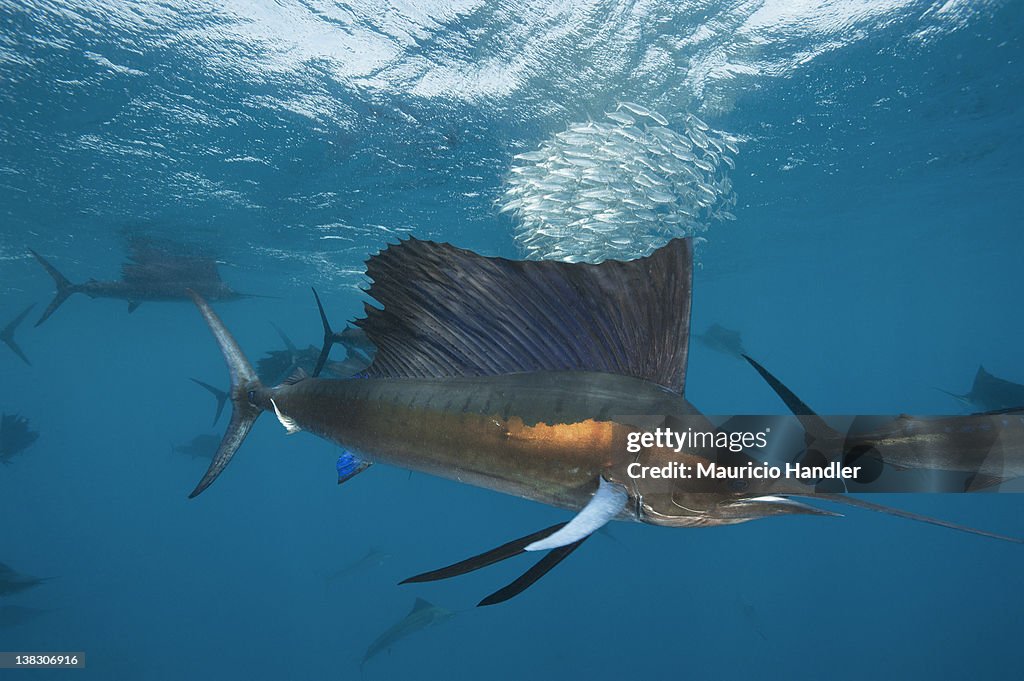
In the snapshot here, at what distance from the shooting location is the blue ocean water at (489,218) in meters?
6.62

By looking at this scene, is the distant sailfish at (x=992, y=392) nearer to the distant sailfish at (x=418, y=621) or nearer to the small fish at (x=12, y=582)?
the distant sailfish at (x=418, y=621)

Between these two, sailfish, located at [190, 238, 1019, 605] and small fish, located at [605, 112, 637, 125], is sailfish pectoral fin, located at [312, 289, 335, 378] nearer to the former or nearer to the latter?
sailfish, located at [190, 238, 1019, 605]

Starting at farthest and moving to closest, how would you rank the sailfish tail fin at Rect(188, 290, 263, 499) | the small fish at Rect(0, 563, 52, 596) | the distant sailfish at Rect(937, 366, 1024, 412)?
1. the small fish at Rect(0, 563, 52, 596)
2. the distant sailfish at Rect(937, 366, 1024, 412)
3. the sailfish tail fin at Rect(188, 290, 263, 499)

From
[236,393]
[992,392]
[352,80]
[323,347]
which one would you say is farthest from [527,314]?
[992,392]

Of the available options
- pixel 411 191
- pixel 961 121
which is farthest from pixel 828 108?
pixel 411 191

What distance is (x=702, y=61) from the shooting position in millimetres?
7145

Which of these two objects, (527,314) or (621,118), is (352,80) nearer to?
(621,118)

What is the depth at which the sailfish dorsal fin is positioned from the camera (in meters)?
1.08

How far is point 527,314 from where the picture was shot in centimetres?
121

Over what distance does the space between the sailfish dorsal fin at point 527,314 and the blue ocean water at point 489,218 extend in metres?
5.94

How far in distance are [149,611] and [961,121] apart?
3280 centimetres

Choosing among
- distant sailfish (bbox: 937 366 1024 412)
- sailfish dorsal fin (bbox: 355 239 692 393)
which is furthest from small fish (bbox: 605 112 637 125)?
sailfish dorsal fin (bbox: 355 239 692 393)

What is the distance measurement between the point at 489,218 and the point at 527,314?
1197cm

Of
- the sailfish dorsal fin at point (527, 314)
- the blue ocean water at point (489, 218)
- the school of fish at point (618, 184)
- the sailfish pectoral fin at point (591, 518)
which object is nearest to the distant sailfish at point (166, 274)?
the blue ocean water at point (489, 218)
